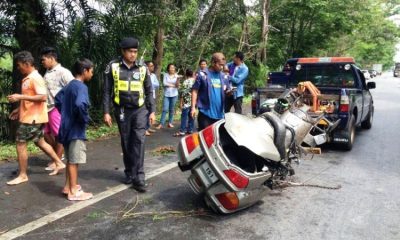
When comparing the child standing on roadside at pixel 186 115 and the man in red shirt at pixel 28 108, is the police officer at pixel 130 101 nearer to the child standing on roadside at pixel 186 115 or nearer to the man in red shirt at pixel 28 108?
the man in red shirt at pixel 28 108

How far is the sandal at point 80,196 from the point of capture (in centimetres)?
462

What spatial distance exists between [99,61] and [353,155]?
5.68 meters

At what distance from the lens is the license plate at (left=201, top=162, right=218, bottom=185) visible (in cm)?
401

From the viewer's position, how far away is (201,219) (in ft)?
13.7

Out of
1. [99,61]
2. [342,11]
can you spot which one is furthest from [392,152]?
[342,11]

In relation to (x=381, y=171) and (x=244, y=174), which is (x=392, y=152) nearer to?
(x=381, y=171)

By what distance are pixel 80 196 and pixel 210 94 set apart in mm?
2171

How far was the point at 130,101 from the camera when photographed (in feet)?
16.5

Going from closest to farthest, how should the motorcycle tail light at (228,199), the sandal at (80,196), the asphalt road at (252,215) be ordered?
the asphalt road at (252,215)
the motorcycle tail light at (228,199)
the sandal at (80,196)

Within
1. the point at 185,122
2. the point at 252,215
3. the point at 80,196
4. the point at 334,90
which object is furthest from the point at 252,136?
the point at 185,122

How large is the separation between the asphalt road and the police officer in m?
0.40

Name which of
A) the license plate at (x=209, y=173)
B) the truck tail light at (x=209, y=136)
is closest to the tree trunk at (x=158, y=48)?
the truck tail light at (x=209, y=136)

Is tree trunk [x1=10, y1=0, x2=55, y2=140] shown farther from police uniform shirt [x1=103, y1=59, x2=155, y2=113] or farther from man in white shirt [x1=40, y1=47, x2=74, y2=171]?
police uniform shirt [x1=103, y1=59, x2=155, y2=113]

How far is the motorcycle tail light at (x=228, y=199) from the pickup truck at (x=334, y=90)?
2.80m
